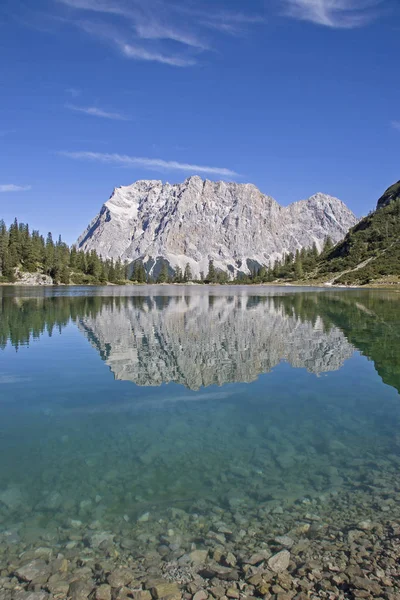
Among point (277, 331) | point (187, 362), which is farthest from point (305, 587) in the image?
point (277, 331)

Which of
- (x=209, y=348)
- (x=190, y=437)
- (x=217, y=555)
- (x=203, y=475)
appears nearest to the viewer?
(x=217, y=555)

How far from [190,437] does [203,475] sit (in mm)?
3125

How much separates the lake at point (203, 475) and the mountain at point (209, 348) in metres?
0.34

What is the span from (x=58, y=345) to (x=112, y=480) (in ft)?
84.6

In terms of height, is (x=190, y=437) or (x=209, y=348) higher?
(x=209, y=348)

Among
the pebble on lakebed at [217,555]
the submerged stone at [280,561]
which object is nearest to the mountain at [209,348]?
the pebble on lakebed at [217,555]

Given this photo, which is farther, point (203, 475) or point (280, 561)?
point (203, 475)

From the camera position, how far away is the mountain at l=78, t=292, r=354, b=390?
25.8m

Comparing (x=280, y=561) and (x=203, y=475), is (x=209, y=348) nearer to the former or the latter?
(x=203, y=475)

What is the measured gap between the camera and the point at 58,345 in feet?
119

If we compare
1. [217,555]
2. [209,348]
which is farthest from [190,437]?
[209,348]

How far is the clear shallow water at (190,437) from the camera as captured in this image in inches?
425

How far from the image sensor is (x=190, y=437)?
15734mm

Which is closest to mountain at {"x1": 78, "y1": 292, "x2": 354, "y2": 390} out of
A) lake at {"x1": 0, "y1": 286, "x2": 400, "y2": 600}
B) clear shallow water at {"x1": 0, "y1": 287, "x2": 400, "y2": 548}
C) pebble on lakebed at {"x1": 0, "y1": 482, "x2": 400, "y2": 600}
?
clear shallow water at {"x1": 0, "y1": 287, "x2": 400, "y2": 548}
